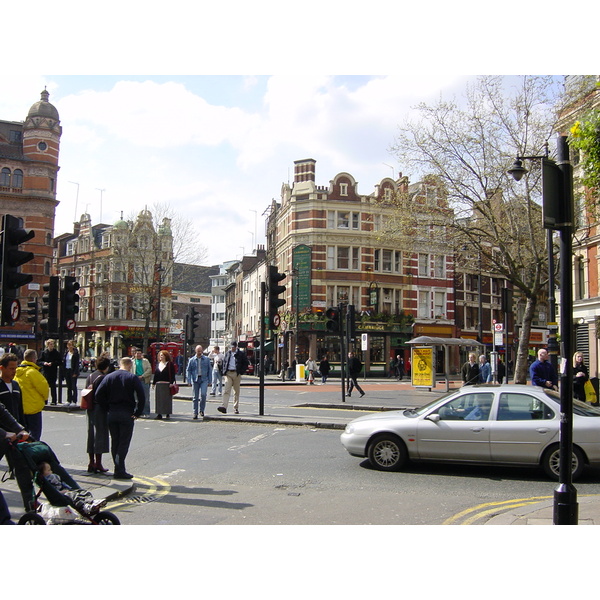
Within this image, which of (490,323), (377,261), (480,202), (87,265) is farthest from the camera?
(87,265)

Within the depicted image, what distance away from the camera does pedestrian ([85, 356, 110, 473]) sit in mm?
9141

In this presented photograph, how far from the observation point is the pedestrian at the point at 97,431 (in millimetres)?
9141

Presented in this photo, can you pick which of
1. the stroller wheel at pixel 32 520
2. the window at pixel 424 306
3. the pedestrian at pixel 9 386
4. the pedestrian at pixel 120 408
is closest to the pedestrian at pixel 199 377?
the pedestrian at pixel 120 408

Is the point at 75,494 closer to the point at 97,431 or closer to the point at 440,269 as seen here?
the point at 97,431

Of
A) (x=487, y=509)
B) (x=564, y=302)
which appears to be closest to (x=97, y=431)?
(x=487, y=509)

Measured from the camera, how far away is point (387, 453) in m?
9.70

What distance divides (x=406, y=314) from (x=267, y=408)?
33541 millimetres

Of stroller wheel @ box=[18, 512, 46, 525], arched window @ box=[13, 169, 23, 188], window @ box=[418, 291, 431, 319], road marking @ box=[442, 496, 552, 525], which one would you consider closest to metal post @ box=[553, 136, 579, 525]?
road marking @ box=[442, 496, 552, 525]

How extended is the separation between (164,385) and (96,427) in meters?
6.70

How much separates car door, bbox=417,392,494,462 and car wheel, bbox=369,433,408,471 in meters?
0.29

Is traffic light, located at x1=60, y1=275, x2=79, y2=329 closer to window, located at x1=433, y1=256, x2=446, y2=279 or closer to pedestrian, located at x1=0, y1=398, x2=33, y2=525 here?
pedestrian, located at x1=0, y1=398, x2=33, y2=525

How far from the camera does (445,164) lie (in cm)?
2158

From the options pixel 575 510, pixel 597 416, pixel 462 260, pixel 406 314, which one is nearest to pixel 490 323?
pixel 406 314

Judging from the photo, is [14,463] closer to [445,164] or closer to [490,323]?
[445,164]
